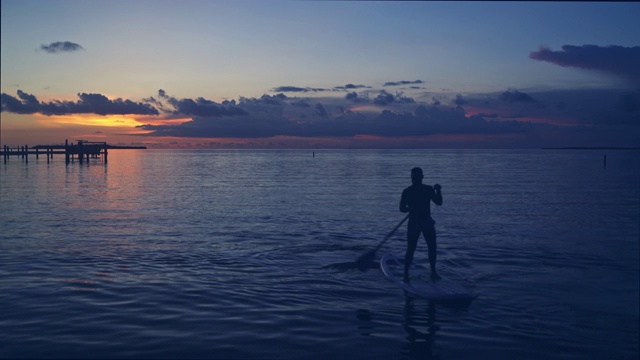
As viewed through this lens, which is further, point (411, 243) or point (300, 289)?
point (411, 243)

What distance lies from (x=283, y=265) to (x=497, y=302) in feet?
19.8

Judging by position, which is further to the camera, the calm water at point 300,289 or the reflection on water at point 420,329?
the calm water at point 300,289

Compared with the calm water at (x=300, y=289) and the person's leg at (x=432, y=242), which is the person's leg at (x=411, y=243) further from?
the calm water at (x=300, y=289)

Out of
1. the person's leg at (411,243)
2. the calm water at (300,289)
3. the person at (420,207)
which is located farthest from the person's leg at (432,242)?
the calm water at (300,289)

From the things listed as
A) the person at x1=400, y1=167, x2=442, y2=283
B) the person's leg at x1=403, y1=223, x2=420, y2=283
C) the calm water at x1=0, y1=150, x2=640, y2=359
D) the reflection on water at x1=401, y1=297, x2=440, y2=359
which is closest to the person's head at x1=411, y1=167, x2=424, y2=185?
the person at x1=400, y1=167, x2=442, y2=283

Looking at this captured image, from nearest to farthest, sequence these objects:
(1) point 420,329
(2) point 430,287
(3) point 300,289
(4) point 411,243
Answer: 1. (1) point 420,329
2. (2) point 430,287
3. (3) point 300,289
4. (4) point 411,243

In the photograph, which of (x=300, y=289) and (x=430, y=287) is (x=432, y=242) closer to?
(x=430, y=287)

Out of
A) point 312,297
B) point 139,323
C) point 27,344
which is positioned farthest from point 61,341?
point 312,297

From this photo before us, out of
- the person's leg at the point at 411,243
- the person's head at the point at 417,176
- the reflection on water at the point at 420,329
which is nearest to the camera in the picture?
the reflection on water at the point at 420,329

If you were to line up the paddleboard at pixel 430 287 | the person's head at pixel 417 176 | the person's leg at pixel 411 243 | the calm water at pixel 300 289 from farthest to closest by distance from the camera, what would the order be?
1. the person's leg at pixel 411 243
2. the person's head at pixel 417 176
3. the paddleboard at pixel 430 287
4. the calm water at pixel 300 289

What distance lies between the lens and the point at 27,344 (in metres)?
8.64

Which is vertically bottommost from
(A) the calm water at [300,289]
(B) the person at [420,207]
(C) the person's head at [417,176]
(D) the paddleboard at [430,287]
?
(A) the calm water at [300,289]

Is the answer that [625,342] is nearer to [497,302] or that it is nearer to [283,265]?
[497,302]

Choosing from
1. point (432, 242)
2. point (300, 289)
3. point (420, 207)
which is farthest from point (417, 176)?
point (300, 289)
